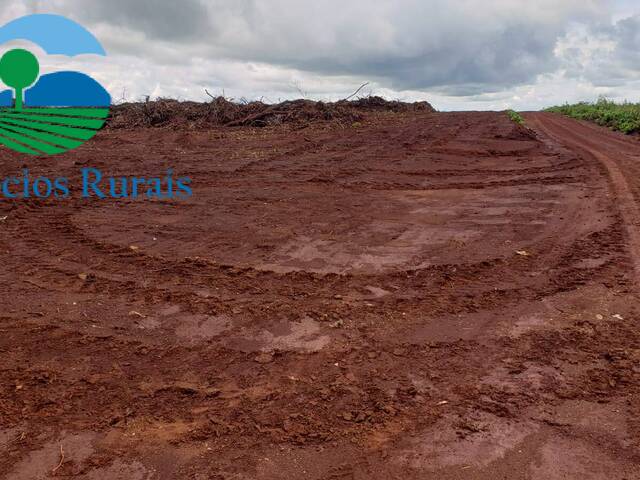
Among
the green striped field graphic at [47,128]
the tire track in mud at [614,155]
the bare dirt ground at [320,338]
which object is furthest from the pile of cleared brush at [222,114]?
the bare dirt ground at [320,338]

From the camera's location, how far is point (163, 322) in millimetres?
4184

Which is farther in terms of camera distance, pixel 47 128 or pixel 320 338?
pixel 47 128

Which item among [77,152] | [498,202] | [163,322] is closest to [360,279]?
[163,322]

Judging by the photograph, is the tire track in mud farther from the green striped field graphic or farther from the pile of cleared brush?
the green striped field graphic

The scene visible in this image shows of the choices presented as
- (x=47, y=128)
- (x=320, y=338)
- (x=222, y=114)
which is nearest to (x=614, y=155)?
(x=320, y=338)

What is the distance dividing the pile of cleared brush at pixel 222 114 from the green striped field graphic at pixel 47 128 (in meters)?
1.27

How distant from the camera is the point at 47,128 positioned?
15.6 m

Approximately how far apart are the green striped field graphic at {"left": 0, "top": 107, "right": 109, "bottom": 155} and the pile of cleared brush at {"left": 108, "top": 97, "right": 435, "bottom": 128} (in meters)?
1.27

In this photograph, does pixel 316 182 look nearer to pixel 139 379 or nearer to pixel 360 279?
pixel 360 279

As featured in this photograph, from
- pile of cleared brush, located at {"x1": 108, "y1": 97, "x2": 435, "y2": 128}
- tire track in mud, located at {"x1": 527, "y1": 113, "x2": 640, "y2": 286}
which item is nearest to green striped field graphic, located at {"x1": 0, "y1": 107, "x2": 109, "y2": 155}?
pile of cleared brush, located at {"x1": 108, "y1": 97, "x2": 435, "y2": 128}

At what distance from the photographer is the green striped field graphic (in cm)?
1319

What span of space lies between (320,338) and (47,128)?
1445cm

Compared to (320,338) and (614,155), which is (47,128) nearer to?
(320,338)

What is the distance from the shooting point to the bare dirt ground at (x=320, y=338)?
278cm
